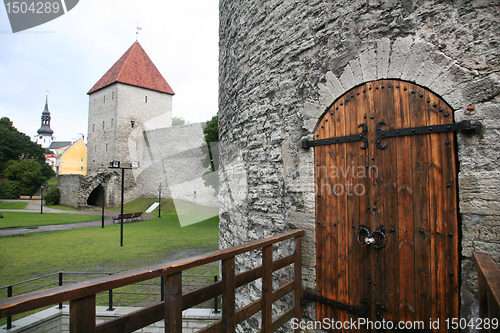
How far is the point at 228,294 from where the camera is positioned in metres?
1.79

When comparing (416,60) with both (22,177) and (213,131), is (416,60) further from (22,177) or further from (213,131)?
(22,177)

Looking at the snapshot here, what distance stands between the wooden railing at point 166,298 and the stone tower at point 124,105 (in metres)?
25.1

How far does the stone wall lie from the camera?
1.88 metres

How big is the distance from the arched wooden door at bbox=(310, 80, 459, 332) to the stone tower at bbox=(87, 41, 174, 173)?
82.1 feet

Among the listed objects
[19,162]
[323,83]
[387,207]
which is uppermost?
[19,162]

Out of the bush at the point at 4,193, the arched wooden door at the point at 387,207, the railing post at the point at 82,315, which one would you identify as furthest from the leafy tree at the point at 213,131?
the bush at the point at 4,193

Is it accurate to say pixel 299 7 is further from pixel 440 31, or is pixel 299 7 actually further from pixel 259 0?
pixel 440 31

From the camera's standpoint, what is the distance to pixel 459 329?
6.23 feet

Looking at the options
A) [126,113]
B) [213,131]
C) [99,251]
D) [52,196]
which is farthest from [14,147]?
[99,251]

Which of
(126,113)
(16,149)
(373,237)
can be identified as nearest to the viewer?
(373,237)

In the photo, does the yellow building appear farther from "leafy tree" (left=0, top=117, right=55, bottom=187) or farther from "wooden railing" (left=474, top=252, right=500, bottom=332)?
"wooden railing" (left=474, top=252, right=500, bottom=332)

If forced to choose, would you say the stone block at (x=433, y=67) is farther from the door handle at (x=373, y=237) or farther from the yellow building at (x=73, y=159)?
the yellow building at (x=73, y=159)

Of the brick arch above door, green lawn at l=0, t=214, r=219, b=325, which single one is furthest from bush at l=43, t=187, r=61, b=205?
the brick arch above door

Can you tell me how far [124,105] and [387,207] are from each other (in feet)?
86.7
